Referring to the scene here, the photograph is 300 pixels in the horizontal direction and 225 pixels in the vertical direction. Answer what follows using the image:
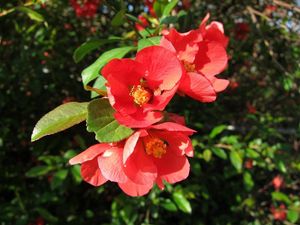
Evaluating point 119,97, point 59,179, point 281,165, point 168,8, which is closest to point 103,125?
point 119,97

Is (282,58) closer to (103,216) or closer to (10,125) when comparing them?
(103,216)

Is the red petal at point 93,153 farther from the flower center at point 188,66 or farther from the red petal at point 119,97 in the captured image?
the flower center at point 188,66

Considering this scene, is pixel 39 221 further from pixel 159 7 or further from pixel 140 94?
pixel 140 94

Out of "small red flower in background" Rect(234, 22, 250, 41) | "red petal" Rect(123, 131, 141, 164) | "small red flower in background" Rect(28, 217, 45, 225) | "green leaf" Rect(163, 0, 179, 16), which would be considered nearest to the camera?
"red petal" Rect(123, 131, 141, 164)

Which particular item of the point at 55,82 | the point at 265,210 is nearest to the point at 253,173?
the point at 265,210

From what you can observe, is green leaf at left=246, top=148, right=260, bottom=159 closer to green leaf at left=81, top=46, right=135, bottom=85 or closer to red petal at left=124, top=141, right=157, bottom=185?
green leaf at left=81, top=46, right=135, bottom=85

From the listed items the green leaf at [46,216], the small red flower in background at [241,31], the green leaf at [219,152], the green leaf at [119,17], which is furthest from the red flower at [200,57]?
the small red flower in background at [241,31]

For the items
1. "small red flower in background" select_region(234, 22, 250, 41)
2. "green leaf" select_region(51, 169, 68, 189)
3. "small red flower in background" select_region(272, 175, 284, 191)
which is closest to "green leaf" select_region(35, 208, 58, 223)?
"green leaf" select_region(51, 169, 68, 189)
